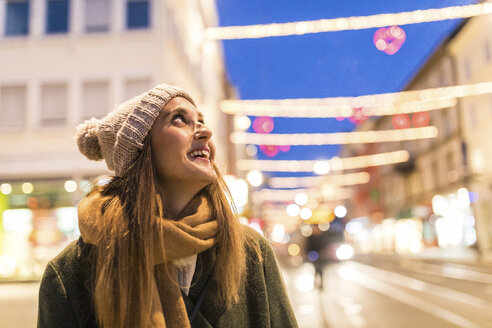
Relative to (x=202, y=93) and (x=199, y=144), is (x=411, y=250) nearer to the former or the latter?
(x=202, y=93)

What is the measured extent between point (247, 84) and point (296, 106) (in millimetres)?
74764

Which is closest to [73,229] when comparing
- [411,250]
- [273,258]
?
[273,258]

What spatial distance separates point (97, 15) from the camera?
21109 mm

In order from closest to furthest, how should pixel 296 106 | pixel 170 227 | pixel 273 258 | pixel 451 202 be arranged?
pixel 170 227, pixel 273 258, pixel 296 106, pixel 451 202

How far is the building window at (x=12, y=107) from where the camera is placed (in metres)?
20.1

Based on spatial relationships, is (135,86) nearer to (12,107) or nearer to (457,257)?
(12,107)

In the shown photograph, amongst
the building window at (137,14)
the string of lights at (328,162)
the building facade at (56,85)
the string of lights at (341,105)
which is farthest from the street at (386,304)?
the string of lights at (328,162)

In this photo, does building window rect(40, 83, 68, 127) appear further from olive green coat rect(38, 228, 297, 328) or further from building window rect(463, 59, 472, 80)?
olive green coat rect(38, 228, 297, 328)

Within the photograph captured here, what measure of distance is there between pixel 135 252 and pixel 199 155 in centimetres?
46

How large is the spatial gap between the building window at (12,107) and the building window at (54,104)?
74cm

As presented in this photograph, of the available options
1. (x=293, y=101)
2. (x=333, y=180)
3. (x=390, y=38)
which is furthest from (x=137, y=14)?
(x=333, y=180)

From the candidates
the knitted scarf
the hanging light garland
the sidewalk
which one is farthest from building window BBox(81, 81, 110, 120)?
the hanging light garland

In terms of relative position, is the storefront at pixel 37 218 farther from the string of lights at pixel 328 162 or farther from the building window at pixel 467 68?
the string of lights at pixel 328 162

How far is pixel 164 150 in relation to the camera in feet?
6.61
